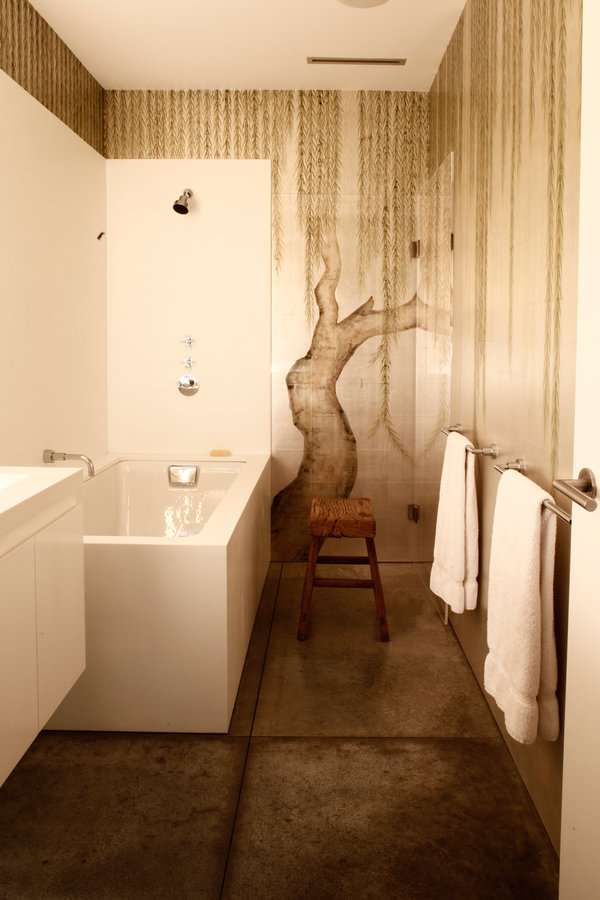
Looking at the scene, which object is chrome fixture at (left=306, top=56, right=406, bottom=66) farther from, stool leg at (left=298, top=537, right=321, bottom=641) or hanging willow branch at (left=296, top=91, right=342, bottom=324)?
stool leg at (left=298, top=537, right=321, bottom=641)

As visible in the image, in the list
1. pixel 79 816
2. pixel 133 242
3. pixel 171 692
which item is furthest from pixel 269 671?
pixel 133 242

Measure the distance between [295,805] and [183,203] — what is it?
274cm

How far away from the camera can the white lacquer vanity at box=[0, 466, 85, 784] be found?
3.96 feet

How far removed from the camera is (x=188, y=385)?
3.78 meters

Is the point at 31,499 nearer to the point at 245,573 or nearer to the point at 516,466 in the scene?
the point at 516,466

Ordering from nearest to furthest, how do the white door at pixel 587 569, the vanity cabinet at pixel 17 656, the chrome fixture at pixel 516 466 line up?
the white door at pixel 587 569 → the vanity cabinet at pixel 17 656 → the chrome fixture at pixel 516 466

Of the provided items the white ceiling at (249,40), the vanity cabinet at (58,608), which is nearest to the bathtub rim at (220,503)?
the vanity cabinet at (58,608)

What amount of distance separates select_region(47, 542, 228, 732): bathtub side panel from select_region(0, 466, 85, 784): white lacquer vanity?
1.55ft

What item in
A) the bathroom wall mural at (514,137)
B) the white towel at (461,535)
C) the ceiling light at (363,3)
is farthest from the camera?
the ceiling light at (363,3)

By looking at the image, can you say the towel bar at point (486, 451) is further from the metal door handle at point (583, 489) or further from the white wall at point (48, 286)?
the white wall at point (48, 286)

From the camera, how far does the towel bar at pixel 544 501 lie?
1.49 meters

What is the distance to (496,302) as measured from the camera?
2195 millimetres

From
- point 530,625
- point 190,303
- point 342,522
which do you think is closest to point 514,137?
point 530,625

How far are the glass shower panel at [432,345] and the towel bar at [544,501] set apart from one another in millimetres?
965
